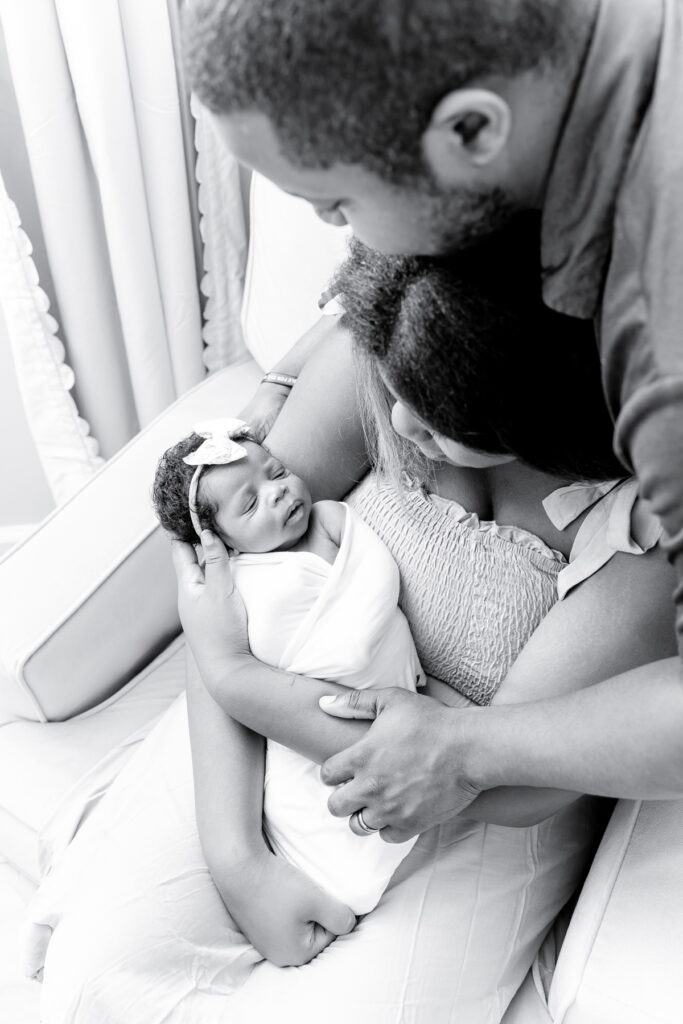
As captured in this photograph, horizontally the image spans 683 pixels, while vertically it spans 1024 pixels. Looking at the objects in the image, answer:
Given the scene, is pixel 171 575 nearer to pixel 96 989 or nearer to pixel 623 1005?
pixel 96 989

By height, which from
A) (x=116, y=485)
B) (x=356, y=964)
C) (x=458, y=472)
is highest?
(x=458, y=472)

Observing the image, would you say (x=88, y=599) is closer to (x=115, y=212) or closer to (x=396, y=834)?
(x=396, y=834)

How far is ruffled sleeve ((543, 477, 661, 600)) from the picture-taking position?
0.97 meters

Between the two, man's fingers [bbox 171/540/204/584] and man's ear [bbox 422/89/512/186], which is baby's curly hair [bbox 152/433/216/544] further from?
man's ear [bbox 422/89/512/186]

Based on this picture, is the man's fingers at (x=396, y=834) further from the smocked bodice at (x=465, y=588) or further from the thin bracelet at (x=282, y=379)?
the thin bracelet at (x=282, y=379)

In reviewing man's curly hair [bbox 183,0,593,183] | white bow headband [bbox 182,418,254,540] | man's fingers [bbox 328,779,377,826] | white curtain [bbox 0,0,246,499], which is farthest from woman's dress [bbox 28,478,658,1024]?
white curtain [bbox 0,0,246,499]

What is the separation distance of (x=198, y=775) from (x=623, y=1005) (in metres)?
0.52

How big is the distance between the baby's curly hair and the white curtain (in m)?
0.63

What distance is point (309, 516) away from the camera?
4.09 ft

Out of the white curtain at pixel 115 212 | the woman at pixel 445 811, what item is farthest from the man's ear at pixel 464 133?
the white curtain at pixel 115 212

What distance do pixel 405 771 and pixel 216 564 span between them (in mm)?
376

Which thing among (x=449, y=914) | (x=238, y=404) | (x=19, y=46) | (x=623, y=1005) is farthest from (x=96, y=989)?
(x=19, y=46)

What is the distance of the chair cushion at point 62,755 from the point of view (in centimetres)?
130

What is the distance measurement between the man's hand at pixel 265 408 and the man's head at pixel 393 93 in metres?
0.72
